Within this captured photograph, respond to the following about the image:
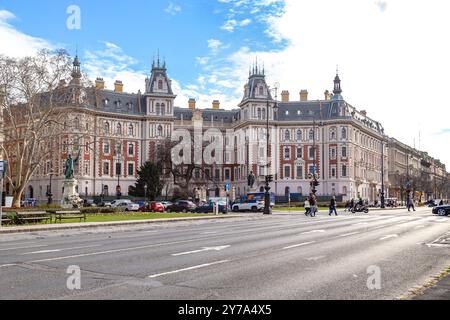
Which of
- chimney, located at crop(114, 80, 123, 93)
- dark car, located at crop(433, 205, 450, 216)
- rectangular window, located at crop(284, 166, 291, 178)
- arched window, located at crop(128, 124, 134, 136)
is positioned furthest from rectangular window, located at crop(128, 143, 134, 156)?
dark car, located at crop(433, 205, 450, 216)

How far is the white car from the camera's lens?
61.3 meters

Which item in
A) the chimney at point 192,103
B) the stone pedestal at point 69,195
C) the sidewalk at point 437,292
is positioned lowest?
the sidewalk at point 437,292

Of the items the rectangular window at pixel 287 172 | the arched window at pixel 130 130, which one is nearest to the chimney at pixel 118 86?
the arched window at pixel 130 130

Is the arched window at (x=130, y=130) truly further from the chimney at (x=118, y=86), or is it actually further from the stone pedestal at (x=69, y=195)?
the stone pedestal at (x=69, y=195)

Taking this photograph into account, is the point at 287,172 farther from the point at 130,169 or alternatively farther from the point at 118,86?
the point at 118,86

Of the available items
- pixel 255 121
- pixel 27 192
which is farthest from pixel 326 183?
pixel 27 192

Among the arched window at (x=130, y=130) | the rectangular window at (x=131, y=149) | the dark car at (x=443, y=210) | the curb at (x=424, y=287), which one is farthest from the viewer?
the rectangular window at (x=131, y=149)

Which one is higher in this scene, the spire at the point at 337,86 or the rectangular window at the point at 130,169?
the spire at the point at 337,86

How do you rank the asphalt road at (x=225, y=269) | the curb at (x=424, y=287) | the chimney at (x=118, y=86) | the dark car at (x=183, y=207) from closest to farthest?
the curb at (x=424, y=287), the asphalt road at (x=225, y=269), the dark car at (x=183, y=207), the chimney at (x=118, y=86)

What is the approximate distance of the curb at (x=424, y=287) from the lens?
354 inches

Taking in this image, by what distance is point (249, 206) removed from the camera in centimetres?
6166

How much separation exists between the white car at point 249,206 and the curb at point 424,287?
49.5m
